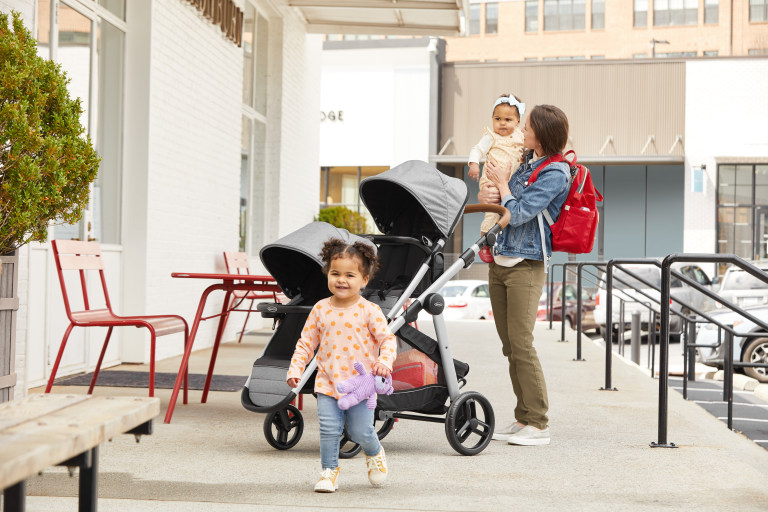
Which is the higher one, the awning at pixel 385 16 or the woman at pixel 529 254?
the awning at pixel 385 16

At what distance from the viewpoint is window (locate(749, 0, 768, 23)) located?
141 feet

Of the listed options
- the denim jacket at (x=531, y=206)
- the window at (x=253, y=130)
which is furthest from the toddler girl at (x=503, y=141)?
the window at (x=253, y=130)

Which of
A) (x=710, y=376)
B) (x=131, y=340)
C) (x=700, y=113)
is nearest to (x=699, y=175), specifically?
(x=700, y=113)

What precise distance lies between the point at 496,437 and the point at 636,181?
26.3 meters

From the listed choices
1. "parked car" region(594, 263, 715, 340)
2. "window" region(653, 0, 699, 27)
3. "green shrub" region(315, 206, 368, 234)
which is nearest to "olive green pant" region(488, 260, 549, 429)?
"green shrub" region(315, 206, 368, 234)

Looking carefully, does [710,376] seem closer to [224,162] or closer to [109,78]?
[224,162]

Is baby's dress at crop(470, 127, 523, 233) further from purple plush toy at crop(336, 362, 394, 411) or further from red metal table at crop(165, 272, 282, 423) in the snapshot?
purple plush toy at crop(336, 362, 394, 411)

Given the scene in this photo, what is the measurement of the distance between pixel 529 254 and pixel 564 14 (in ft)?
144

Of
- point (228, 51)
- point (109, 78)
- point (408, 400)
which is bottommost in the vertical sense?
A: point (408, 400)

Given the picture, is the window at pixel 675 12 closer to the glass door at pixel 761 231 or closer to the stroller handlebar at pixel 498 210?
the glass door at pixel 761 231

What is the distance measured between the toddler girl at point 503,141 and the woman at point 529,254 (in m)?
0.12

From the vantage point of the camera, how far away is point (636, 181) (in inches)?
1190

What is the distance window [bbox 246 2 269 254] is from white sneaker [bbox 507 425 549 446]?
794 cm

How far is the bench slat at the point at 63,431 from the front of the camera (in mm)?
1896
